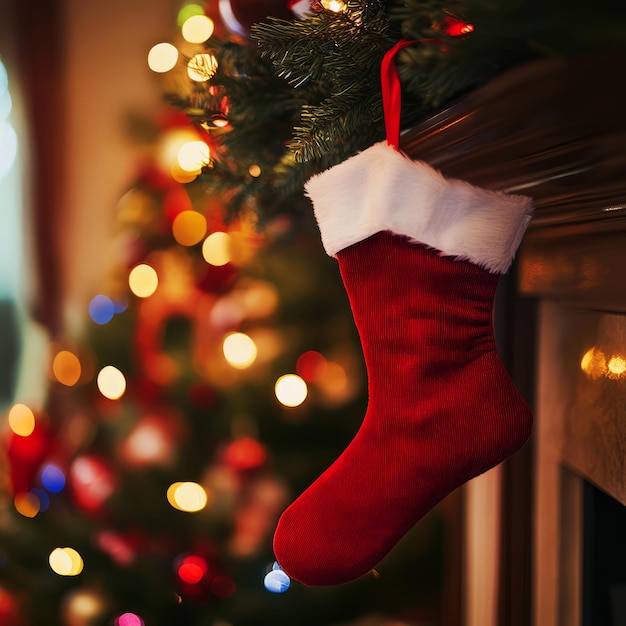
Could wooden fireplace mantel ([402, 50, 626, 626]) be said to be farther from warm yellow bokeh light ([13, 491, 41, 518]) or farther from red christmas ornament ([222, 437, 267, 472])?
warm yellow bokeh light ([13, 491, 41, 518])

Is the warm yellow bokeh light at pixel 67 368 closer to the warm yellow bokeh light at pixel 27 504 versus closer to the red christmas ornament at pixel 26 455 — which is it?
the red christmas ornament at pixel 26 455

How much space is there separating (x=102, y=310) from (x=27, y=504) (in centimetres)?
44

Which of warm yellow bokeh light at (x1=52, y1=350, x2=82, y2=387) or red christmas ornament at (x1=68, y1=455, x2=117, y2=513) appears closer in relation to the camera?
red christmas ornament at (x1=68, y1=455, x2=117, y2=513)

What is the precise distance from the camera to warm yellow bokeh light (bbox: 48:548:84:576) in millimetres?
1253

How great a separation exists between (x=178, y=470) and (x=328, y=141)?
0.86 meters

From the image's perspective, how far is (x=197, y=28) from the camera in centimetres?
125

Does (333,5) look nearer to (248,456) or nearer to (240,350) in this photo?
(240,350)

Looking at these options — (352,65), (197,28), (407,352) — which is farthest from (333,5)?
(197,28)

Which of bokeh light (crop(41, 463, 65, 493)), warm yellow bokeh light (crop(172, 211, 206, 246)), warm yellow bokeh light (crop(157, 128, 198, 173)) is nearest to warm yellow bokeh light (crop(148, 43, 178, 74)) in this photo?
warm yellow bokeh light (crop(157, 128, 198, 173))

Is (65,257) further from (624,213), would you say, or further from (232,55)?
(624,213)

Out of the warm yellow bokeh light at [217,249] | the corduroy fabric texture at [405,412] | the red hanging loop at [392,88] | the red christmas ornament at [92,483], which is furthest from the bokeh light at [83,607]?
the red hanging loop at [392,88]

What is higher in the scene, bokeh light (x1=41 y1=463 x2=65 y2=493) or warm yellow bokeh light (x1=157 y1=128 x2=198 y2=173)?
warm yellow bokeh light (x1=157 y1=128 x2=198 y2=173)

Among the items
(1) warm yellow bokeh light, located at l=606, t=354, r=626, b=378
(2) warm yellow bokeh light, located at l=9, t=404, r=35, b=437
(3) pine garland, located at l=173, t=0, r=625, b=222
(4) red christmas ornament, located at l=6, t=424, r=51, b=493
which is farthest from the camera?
(2) warm yellow bokeh light, located at l=9, t=404, r=35, b=437

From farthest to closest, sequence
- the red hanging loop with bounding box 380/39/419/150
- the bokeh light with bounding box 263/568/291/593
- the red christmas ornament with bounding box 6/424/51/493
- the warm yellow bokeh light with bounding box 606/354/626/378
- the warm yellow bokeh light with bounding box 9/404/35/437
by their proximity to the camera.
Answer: the warm yellow bokeh light with bounding box 9/404/35/437, the red christmas ornament with bounding box 6/424/51/493, the bokeh light with bounding box 263/568/291/593, the warm yellow bokeh light with bounding box 606/354/626/378, the red hanging loop with bounding box 380/39/419/150
